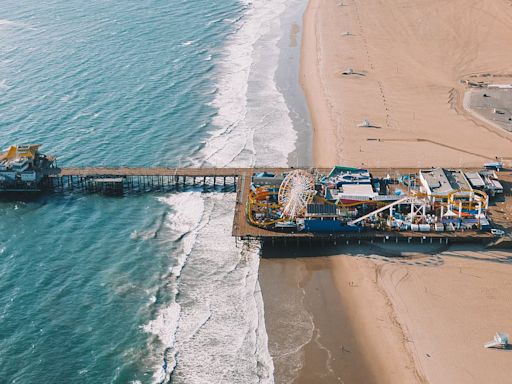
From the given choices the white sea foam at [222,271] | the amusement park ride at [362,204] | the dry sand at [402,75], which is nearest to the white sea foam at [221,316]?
the white sea foam at [222,271]

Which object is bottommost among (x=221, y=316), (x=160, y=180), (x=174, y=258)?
(x=221, y=316)

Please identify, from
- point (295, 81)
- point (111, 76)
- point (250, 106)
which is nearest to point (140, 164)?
point (250, 106)

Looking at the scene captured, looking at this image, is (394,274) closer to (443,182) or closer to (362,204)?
(362,204)

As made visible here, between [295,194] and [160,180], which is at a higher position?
[295,194]

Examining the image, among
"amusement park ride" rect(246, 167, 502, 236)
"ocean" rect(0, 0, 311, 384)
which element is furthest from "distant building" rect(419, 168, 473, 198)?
"ocean" rect(0, 0, 311, 384)

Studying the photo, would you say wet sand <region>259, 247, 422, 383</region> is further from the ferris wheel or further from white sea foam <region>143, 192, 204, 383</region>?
white sea foam <region>143, 192, 204, 383</region>

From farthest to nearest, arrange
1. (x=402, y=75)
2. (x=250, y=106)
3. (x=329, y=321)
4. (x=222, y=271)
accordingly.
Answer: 1. (x=402, y=75)
2. (x=250, y=106)
3. (x=222, y=271)
4. (x=329, y=321)
